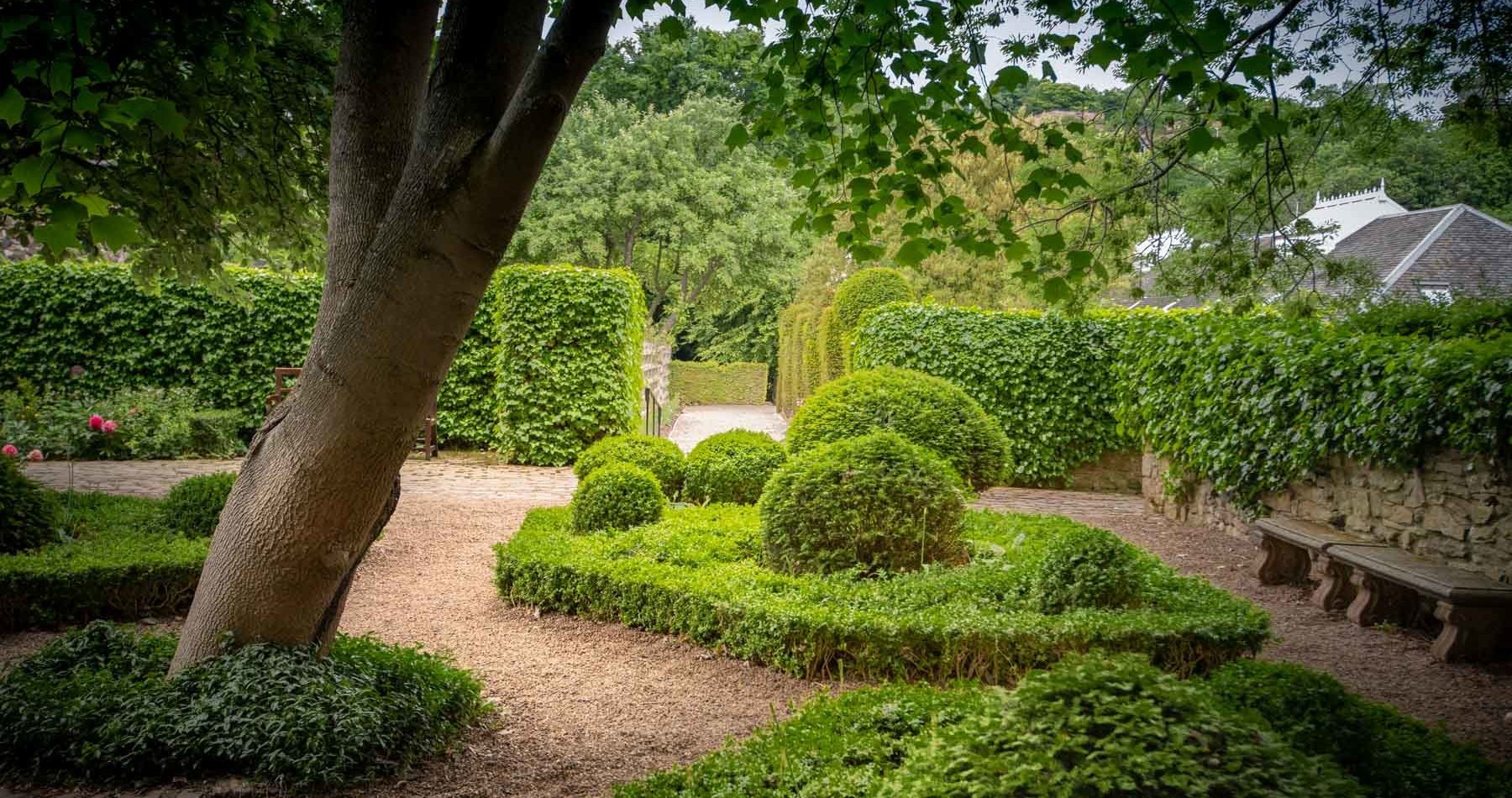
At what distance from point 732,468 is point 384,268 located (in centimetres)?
585

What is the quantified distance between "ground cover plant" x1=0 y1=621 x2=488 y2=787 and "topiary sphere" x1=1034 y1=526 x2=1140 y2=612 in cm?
317

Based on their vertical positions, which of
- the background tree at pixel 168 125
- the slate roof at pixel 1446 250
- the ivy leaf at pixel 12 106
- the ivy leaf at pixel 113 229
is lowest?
the ivy leaf at pixel 113 229

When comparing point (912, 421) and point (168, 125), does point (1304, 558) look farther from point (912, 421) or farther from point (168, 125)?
point (168, 125)

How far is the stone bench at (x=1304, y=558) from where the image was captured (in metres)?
6.24

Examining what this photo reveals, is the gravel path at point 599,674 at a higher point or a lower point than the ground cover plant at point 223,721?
lower

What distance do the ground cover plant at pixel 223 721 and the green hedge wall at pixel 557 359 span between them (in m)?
9.66

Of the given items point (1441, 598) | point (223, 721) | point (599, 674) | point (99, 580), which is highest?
point (1441, 598)

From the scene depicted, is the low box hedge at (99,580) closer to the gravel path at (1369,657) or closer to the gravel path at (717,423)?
the gravel path at (1369,657)

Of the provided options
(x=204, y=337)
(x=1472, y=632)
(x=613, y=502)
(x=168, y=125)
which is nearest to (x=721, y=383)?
(x=204, y=337)

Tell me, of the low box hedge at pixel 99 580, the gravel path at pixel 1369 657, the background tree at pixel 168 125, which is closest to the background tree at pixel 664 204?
the background tree at pixel 168 125

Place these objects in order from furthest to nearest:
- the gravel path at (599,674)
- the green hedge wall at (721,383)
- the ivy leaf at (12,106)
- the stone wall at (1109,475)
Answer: the green hedge wall at (721,383) < the stone wall at (1109,475) < the gravel path at (599,674) < the ivy leaf at (12,106)

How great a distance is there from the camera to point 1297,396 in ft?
22.9

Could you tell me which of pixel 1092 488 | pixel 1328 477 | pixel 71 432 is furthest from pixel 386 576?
pixel 1092 488

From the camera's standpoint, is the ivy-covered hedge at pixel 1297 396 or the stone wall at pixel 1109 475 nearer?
the ivy-covered hedge at pixel 1297 396
